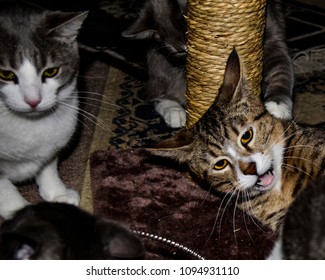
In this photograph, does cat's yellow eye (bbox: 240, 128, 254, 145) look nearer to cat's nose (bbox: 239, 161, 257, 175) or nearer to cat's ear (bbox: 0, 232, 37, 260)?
cat's nose (bbox: 239, 161, 257, 175)

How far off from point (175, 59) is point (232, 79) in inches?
32.2

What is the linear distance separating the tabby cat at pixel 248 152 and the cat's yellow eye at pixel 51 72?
1.47ft

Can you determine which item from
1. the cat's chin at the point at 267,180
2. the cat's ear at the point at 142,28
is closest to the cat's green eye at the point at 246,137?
the cat's chin at the point at 267,180

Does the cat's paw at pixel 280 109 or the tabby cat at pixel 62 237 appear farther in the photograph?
the cat's paw at pixel 280 109

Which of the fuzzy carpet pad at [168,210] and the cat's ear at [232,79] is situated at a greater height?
the cat's ear at [232,79]

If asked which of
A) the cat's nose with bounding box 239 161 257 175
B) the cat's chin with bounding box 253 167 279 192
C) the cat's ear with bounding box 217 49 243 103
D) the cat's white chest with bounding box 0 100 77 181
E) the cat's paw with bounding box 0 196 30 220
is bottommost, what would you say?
the cat's paw with bounding box 0 196 30 220

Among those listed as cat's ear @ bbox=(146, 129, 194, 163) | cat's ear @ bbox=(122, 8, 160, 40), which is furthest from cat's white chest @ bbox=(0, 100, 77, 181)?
cat's ear @ bbox=(122, 8, 160, 40)

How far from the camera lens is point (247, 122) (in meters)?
1.95

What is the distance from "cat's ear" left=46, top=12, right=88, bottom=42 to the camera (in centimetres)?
205

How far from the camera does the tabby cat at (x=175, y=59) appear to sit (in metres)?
2.53

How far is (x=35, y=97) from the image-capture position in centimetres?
192

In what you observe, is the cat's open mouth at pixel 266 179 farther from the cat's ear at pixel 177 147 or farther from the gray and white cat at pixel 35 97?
the gray and white cat at pixel 35 97

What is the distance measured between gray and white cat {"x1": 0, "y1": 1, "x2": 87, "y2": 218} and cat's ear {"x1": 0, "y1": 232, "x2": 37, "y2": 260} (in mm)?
566
